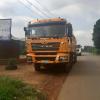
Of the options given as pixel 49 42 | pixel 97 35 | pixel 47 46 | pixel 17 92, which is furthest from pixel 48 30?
pixel 97 35

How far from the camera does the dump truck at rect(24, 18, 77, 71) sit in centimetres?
2000

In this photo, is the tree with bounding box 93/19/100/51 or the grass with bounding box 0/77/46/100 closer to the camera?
the grass with bounding box 0/77/46/100

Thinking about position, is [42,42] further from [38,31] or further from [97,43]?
[97,43]

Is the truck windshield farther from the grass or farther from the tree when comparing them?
the tree

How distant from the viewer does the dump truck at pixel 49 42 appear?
20000 millimetres

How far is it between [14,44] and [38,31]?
390 inches

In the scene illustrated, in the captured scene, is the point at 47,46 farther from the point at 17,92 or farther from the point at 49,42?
the point at 17,92

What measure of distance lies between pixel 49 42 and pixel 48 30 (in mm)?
998

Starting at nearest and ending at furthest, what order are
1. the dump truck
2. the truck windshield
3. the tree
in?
the dump truck → the truck windshield → the tree

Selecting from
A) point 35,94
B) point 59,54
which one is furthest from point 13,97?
point 59,54

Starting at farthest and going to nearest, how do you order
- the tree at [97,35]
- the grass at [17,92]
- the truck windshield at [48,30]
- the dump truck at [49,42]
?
the tree at [97,35]
the truck windshield at [48,30]
the dump truck at [49,42]
the grass at [17,92]

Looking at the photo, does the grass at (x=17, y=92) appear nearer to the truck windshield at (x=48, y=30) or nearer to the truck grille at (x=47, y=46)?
the truck grille at (x=47, y=46)

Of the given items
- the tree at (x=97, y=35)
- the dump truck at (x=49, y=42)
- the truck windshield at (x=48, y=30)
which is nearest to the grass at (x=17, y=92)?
the dump truck at (x=49, y=42)

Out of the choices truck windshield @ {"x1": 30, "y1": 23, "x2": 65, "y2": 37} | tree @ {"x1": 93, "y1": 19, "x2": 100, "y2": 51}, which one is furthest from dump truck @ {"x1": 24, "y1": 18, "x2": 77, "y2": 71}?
tree @ {"x1": 93, "y1": 19, "x2": 100, "y2": 51}
